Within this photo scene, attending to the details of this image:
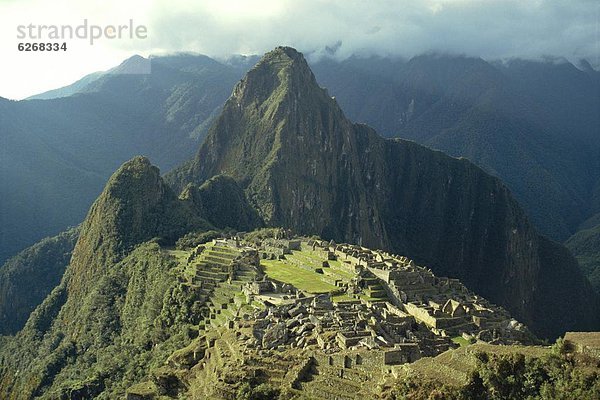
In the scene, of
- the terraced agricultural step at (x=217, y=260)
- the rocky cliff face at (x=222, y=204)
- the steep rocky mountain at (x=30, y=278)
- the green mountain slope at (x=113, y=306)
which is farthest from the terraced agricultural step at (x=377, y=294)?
the steep rocky mountain at (x=30, y=278)

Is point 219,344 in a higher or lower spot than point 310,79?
lower

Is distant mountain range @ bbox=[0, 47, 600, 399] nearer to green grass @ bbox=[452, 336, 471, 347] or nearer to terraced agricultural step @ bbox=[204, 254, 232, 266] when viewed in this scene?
terraced agricultural step @ bbox=[204, 254, 232, 266]

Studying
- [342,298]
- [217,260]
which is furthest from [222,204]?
[342,298]

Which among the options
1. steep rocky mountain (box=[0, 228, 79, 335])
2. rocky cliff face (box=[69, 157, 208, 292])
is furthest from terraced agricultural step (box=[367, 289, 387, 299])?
steep rocky mountain (box=[0, 228, 79, 335])

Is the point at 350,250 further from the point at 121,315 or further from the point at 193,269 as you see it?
the point at 121,315

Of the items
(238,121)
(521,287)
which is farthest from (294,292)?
(521,287)

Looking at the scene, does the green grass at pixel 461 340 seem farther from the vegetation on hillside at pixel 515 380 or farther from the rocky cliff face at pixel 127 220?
the rocky cliff face at pixel 127 220
